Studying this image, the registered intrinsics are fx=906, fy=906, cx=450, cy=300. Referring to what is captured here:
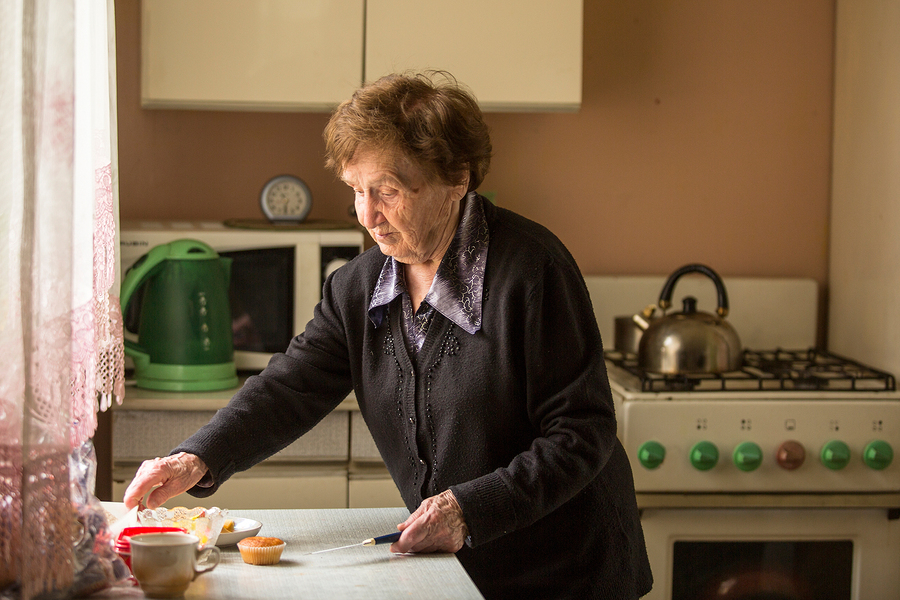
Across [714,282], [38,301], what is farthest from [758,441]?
[38,301]

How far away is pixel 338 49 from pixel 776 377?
3.92 ft

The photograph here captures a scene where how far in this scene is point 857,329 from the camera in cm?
230

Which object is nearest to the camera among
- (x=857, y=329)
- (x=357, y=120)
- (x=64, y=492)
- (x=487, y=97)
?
(x=64, y=492)

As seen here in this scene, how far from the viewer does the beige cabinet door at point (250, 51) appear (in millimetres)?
1984

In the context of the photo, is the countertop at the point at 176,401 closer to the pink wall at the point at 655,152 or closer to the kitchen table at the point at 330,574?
the pink wall at the point at 655,152

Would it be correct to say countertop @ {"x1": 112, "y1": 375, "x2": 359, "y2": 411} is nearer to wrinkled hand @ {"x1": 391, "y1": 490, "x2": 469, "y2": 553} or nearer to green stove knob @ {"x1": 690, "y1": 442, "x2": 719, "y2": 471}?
green stove knob @ {"x1": 690, "y1": 442, "x2": 719, "y2": 471}

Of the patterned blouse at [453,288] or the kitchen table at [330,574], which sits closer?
the kitchen table at [330,574]

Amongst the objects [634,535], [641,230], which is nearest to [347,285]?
[634,535]

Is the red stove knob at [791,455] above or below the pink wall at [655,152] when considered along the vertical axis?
below

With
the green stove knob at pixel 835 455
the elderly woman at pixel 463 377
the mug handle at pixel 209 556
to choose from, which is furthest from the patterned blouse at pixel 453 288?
the green stove knob at pixel 835 455

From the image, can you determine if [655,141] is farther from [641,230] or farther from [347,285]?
[347,285]

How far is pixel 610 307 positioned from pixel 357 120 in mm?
1387

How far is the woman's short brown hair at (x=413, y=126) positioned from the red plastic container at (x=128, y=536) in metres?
0.50

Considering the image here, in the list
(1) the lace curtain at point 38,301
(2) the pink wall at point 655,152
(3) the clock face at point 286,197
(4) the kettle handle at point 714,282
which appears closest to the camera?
(1) the lace curtain at point 38,301
